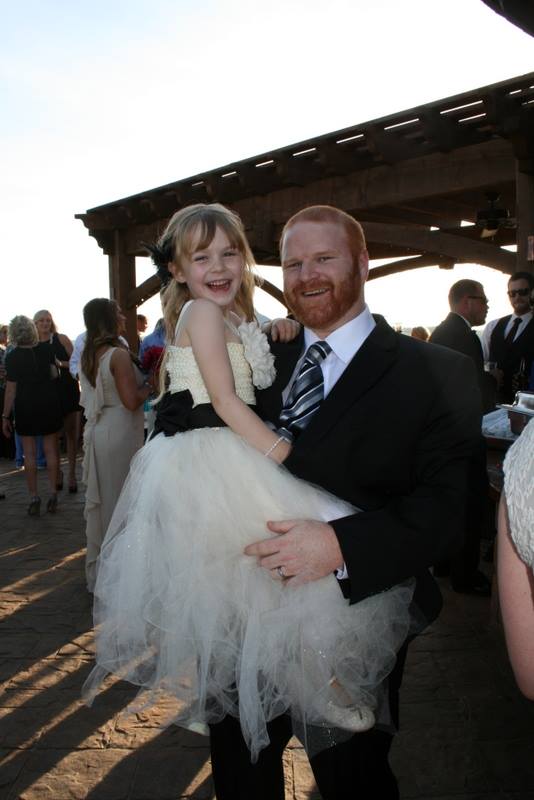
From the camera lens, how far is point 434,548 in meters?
1.99

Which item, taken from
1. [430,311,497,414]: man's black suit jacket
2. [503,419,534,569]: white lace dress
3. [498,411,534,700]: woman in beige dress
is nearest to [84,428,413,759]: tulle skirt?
[498,411,534,700]: woman in beige dress

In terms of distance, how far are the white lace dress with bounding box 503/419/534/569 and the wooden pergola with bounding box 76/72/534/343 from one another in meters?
5.90

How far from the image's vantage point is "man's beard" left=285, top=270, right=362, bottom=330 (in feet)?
7.02

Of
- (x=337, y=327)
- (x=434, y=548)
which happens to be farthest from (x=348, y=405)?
(x=434, y=548)

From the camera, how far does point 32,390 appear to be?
24.9 feet

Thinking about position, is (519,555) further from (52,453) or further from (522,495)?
(52,453)

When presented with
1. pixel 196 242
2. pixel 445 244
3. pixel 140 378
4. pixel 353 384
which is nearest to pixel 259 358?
pixel 353 384

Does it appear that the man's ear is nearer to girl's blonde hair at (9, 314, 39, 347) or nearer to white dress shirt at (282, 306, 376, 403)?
white dress shirt at (282, 306, 376, 403)

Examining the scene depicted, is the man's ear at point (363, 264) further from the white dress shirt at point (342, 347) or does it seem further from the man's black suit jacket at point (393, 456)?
the man's black suit jacket at point (393, 456)

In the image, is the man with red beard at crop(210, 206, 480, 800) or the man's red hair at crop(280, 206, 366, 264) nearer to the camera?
the man with red beard at crop(210, 206, 480, 800)

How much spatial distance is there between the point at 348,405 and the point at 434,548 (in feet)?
1.49

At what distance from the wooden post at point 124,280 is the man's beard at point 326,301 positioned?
30.9ft

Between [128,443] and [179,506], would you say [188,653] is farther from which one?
[128,443]

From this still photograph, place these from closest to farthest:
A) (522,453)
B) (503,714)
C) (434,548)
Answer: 1. (522,453)
2. (434,548)
3. (503,714)
